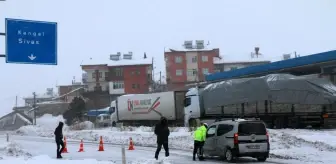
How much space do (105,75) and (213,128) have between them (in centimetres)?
7813

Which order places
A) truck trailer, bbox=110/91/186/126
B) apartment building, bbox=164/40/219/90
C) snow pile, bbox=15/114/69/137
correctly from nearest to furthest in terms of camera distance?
truck trailer, bbox=110/91/186/126 < snow pile, bbox=15/114/69/137 < apartment building, bbox=164/40/219/90

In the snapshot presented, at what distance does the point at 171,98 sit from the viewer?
44.2 meters

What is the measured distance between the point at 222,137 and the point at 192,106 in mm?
19908

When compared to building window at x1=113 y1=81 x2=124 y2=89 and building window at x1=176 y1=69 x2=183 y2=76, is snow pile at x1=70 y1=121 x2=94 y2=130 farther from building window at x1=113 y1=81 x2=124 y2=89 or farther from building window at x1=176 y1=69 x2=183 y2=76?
building window at x1=176 y1=69 x2=183 y2=76

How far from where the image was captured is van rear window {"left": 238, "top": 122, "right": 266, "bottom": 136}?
57.8ft

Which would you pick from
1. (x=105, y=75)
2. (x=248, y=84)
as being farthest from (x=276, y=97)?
(x=105, y=75)

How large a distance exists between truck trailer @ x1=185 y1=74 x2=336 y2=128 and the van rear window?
45.1 feet

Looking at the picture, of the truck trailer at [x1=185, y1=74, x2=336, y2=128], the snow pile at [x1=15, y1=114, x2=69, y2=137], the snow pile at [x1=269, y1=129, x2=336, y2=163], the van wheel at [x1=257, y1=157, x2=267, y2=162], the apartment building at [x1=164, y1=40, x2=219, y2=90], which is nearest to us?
the van wheel at [x1=257, y1=157, x2=267, y2=162]

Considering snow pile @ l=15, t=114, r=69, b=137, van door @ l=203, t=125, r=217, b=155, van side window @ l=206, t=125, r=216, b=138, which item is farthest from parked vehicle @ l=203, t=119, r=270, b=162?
snow pile @ l=15, t=114, r=69, b=137

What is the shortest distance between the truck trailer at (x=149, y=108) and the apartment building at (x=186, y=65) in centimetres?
3943

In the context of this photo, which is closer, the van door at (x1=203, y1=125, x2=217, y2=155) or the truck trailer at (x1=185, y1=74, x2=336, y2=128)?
the van door at (x1=203, y1=125, x2=217, y2=155)

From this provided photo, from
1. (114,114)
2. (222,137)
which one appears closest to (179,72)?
(114,114)

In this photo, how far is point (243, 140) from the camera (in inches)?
688

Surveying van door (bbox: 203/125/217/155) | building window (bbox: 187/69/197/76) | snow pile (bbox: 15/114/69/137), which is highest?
building window (bbox: 187/69/197/76)
